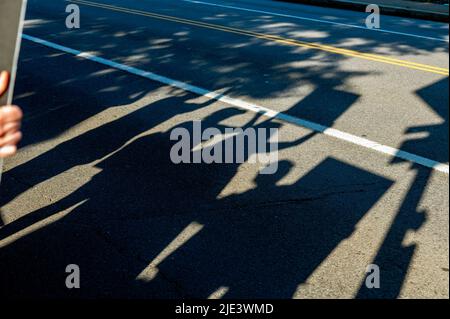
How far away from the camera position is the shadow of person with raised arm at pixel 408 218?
373 centimetres

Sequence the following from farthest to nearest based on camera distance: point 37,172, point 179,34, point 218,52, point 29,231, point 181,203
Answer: point 179,34 → point 218,52 → point 37,172 → point 181,203 → point 29,231

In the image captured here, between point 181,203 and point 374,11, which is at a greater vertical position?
point 374,11

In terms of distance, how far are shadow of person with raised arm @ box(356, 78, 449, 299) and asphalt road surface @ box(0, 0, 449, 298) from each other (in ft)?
0.06

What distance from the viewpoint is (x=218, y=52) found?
10586 mm

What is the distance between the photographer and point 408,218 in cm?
458

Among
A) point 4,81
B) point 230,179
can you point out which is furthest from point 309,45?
point 4,81

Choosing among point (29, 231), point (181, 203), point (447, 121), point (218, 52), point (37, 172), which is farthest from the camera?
point (218, 52)

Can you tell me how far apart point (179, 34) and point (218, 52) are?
6.85 feet

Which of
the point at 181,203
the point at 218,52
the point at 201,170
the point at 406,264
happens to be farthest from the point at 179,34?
the point at 406,264

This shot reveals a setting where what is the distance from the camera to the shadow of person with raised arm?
3730 millimetres

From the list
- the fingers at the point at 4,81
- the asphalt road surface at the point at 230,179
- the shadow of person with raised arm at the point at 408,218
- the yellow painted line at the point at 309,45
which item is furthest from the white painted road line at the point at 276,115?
the fingers at the point at 4,81

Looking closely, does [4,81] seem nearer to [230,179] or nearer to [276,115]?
[230,179]
